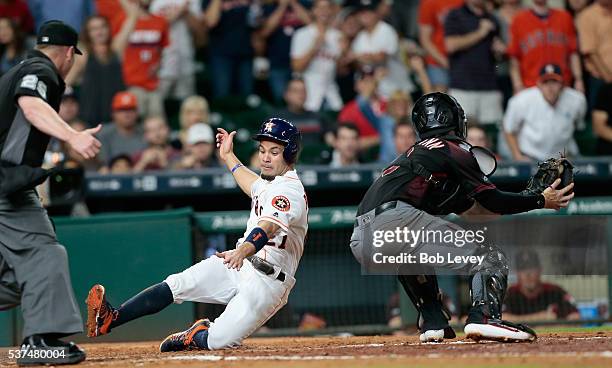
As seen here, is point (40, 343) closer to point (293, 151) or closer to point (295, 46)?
point (293, 151)

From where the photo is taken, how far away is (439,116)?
6961 mm

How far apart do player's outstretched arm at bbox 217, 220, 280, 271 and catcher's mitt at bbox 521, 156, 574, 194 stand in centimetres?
155

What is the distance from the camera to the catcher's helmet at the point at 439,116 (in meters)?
6.96

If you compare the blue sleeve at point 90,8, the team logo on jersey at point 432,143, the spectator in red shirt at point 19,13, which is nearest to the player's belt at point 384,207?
the team logo on jersey at point 432,143

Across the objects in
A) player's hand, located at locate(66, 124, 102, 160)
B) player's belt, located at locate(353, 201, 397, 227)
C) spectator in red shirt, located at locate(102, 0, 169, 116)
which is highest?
spectator in red shirt, located at locate(102, 0, 169, 116)

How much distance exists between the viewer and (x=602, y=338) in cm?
725

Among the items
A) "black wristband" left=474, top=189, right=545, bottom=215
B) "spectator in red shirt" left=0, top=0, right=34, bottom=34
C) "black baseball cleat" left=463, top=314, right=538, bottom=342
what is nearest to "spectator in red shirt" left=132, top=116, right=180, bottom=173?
"spectator in red shirt" left=0, top=0, right=34, bottom=34

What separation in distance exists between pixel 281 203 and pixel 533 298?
413cm

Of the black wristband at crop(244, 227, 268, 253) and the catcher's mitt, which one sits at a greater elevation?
the catcher's mitt

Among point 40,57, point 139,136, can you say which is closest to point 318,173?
point 139,136

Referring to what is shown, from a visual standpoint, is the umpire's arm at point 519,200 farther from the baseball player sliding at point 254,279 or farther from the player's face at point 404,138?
the player's face at point 404,138

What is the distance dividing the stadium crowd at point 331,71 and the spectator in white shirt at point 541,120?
14mm

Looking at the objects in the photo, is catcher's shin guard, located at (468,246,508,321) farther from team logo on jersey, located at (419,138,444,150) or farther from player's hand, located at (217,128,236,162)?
player's hand, located at (217,128,236,162)

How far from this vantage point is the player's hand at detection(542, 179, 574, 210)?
6.78 meters
